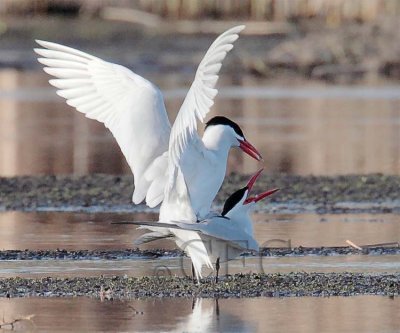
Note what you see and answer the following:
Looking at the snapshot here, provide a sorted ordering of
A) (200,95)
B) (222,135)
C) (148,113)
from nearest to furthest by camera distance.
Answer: (200,95)
(222,135)
(148,113)

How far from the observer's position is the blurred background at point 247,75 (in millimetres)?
21828

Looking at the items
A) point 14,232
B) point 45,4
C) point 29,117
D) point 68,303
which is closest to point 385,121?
point 29,117

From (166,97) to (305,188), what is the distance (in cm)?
→ 1387

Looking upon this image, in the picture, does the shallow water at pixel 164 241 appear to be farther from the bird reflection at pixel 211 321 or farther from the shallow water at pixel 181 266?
the bird reflection at pixel 211 321

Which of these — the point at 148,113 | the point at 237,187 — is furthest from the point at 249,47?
the point at 148,113

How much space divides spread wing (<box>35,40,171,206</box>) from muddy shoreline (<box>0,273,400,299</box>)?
2.97 feet

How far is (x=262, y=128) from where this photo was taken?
83.4 feet

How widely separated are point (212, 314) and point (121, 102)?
10.2 ft

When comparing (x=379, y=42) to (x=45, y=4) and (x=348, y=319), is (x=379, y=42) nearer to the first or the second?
(x=45, y=4)

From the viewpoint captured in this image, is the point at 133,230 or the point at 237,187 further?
the point at 237,187

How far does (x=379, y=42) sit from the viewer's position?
129 ft

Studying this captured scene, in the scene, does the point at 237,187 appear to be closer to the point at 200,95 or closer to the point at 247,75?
the point at 200,95

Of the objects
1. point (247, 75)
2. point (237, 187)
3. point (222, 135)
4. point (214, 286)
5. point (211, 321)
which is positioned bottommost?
point (211, 321)

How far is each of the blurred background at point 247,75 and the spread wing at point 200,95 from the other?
8.36 metres
